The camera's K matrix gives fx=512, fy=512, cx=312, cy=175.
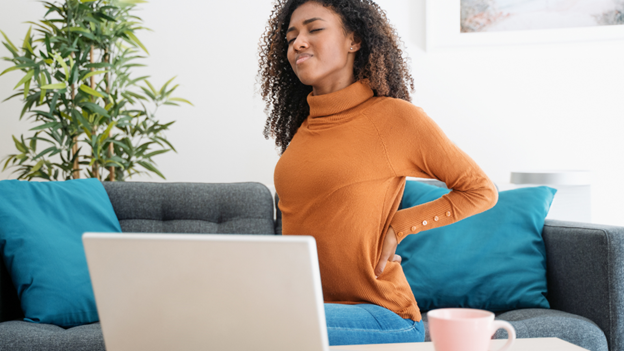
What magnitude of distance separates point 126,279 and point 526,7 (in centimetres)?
254

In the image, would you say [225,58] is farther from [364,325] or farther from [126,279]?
[126,279]

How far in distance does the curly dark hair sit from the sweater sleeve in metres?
0.11

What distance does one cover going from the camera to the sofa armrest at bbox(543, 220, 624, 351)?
1530 millimetres

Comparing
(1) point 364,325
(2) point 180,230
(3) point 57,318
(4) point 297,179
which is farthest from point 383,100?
(3) point 57,318

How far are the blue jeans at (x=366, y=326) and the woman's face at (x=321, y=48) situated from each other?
1.76 feet

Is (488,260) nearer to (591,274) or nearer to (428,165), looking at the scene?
(591,274)

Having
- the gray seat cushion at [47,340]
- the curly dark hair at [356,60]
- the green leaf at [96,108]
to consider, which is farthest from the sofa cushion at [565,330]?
the green leaf at [96,108]

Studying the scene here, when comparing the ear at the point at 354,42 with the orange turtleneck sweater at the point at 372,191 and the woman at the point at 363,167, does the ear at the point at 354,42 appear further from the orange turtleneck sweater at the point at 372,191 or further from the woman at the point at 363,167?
the orange turtleneck sweater at the point at 372,191

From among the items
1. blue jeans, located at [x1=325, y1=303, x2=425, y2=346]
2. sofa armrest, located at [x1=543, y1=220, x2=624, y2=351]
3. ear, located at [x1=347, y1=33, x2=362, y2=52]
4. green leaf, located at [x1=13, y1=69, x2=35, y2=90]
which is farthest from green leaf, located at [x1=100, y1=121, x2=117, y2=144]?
sofa armrest, located at [x1=543, y1=220, x2=624, y2=351]

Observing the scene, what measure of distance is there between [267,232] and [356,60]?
935 millimetres

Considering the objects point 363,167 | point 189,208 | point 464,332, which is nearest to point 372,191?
point 363,167

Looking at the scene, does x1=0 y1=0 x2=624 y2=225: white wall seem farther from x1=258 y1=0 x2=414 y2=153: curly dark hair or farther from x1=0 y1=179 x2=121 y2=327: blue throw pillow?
x1=258 y1=0 x2=414 y2=153: curly dark hair

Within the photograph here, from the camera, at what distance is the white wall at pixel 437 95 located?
2566 millimetres

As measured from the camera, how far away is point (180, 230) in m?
1.96
